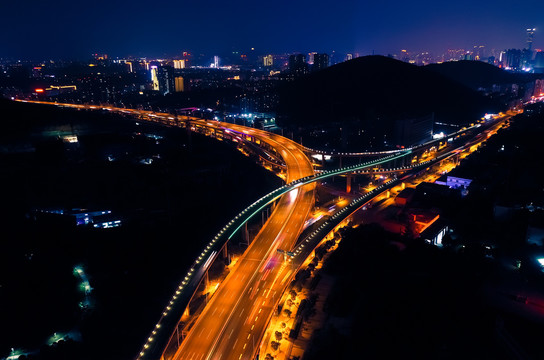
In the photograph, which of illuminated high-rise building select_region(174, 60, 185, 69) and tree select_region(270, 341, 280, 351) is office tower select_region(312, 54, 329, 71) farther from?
tree select_region(270, 341, 280, 351)

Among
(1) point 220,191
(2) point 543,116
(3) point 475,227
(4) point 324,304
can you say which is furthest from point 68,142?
(2) point 543,116

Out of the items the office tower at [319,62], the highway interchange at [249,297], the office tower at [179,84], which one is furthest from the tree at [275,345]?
the office tower at [319,62]

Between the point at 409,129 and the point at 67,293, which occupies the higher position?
the point at 409,129

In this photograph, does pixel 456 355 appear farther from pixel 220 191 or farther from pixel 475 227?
pixel 220 191

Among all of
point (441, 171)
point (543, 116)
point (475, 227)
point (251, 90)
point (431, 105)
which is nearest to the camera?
point (475, 227)

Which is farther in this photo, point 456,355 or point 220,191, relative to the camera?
point 220,191

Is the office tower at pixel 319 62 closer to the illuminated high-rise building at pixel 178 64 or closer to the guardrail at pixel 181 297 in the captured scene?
the illuminated high-rise building at pixel 178 64

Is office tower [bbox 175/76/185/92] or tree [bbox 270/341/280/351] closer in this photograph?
tree [bbox 270/341/280/351]

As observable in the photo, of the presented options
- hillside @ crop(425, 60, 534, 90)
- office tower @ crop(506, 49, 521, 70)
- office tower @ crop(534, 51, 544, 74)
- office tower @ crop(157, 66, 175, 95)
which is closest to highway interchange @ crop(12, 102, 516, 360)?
office tower @ crop(157, 66, 175, 95)

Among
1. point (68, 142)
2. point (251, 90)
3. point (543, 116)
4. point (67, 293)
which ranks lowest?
point (67, 293)
